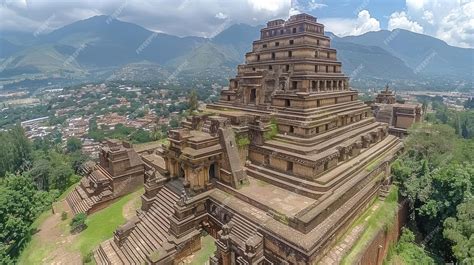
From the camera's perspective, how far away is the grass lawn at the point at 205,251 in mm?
13805

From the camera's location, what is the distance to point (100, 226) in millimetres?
18344

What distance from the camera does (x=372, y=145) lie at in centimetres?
2244

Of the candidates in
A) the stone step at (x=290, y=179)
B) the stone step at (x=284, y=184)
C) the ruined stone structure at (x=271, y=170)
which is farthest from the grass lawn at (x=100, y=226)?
the stone step at (x=290, y=179)

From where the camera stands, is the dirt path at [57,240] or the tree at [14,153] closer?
the dirt path at [57,240]

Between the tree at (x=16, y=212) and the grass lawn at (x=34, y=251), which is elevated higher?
the tree at (x=16, y=212)

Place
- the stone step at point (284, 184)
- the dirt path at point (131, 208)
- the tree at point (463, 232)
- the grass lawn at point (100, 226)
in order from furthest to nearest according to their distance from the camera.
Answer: the dirt path at point (131, 208), the grass lawn at point (100, 226), the stone step at point (284, 184), the tree at point (463, 232)

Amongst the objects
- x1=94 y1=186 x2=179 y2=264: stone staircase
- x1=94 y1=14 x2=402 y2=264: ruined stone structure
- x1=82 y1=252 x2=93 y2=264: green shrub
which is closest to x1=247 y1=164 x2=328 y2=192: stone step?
x1=94 y1=14 x2=402 y2=264: ruined stone structure

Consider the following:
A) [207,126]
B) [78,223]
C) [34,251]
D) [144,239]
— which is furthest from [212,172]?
[34,251]

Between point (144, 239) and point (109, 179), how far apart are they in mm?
9225

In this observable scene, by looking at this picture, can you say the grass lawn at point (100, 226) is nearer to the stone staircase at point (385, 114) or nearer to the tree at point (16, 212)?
the tree at point (16, 212)

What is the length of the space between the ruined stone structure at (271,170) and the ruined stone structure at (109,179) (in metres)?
1.85

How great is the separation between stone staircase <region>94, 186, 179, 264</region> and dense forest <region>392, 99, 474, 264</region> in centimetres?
1429

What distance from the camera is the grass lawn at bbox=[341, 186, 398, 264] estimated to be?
40.0ft

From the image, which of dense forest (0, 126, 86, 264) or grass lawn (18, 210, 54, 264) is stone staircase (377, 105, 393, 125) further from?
dense forest (0, 126, 86, 264)
